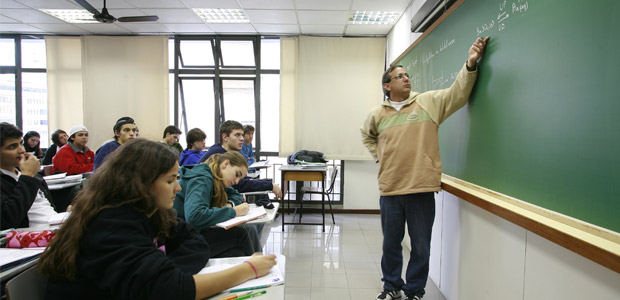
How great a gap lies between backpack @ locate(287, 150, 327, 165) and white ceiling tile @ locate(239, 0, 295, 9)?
6.55ft

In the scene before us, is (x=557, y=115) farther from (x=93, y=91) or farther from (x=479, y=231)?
(x=93, y=91)

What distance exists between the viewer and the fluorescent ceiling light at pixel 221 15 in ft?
13.6

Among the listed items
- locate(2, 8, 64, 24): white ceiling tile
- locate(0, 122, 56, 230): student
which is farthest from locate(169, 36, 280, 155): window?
locate(0, 122, 56, 230): student

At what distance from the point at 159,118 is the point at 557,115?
529 cm

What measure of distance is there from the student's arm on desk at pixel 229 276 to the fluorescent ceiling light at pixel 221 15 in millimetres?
3787

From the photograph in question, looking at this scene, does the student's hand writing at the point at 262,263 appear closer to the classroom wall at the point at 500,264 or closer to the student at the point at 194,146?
the classroom wall at the point at 500,264

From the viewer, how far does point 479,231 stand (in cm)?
181

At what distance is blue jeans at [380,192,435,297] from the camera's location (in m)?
Answer: 2.12

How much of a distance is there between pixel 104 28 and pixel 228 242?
4.70 m

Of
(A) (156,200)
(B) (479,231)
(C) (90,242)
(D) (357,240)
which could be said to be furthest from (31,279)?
(D) (357,240)

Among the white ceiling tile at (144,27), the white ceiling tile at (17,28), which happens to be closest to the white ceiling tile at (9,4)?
the white ceiling tile at (17,28)

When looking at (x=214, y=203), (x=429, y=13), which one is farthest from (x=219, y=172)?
(x=429, y=13)

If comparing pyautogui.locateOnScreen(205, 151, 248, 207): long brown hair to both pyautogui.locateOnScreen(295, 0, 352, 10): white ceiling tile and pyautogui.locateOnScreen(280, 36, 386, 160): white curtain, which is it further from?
pyautogui.locateOnScreen(280, 36, 386, 160): white curtain

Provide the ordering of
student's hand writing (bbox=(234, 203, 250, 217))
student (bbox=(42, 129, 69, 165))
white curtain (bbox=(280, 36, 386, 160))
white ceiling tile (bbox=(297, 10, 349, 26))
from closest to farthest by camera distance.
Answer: student's hand writing (bbox=(234, 203, 250, 217))
white ceiling tile (bbox=(297, 10, 349, 26))
student (bbox=(42, 129, 69, 165))
white curtain (bbox=(280, 36, 386, 160))
